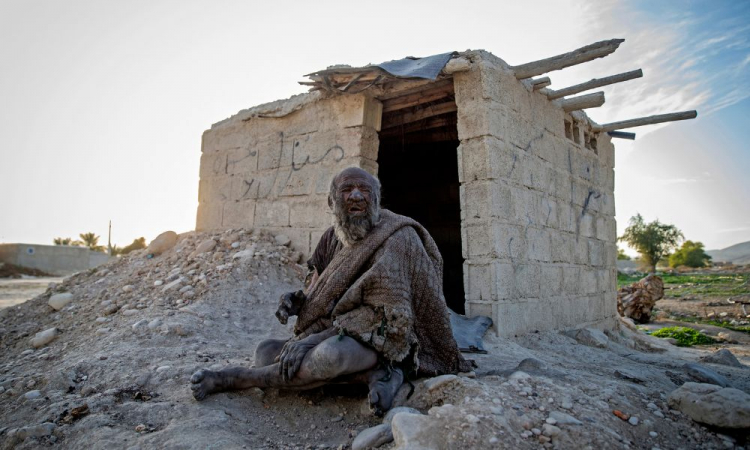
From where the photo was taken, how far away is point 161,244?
6789 mm

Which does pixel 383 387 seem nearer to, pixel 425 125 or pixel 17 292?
pixel 425 125

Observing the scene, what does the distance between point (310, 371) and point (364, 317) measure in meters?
0.41

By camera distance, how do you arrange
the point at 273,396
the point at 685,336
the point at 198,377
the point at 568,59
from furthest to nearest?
the point at 685,336 < the point at 568,59 < the point at 273,396 < the point at 198,377

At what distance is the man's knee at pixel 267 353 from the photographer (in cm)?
280

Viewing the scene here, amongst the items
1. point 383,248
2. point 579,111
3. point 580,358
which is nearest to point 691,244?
point 579,111

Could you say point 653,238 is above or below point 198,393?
above

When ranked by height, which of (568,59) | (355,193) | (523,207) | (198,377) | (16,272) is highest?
(568,59)

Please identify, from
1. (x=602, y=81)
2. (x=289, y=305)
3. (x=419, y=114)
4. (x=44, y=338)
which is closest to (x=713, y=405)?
(x=289, y=305)

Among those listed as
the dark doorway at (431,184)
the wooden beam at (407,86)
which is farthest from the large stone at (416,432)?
the dark doorway at (431,184)

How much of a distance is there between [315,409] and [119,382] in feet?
4.67

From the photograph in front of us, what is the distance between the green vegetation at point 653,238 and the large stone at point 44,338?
118 ft

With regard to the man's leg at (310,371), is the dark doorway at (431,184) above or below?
above

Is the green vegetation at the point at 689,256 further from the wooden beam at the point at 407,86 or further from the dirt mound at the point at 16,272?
the dirt mound at the point at 16,272

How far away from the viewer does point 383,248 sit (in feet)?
8.46
